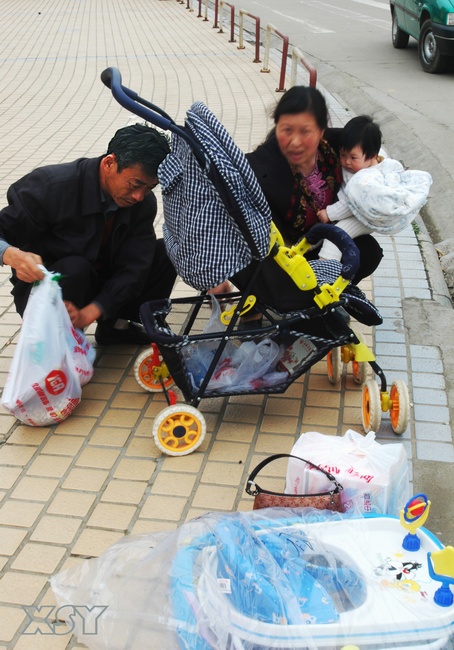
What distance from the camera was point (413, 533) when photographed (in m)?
2.14

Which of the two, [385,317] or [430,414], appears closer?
[430,414]

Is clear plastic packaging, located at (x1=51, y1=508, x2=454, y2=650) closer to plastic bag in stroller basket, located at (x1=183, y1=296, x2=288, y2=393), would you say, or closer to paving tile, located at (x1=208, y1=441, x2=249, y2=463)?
paving tile, located at (x1=208, y1=441, x2=249, y2=463)

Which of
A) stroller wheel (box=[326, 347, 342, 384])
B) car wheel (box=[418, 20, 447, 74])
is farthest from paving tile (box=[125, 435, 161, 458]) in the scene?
car wheel (box=[418, 20, 447, 74])

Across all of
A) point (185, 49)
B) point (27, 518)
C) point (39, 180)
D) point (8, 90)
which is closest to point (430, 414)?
point (27, 518)

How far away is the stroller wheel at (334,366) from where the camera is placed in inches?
132

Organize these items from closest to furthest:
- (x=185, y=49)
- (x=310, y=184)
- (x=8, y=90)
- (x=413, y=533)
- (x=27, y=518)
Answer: (x=413, y=533) < (x=27, y=518) < (x=310, y=184) < (x=8, y=90) < (x=185, y=49)

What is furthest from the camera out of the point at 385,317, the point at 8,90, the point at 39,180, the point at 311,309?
the point at 8,90

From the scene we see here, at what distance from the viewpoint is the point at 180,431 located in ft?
9.79

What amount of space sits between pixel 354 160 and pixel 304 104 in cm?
37

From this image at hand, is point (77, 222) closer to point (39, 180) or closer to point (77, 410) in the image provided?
point (39, 180)

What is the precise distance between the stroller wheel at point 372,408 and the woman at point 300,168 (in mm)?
689

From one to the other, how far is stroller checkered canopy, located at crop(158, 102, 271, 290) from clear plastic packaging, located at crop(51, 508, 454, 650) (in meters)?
0.97

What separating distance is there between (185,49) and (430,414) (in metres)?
10.8

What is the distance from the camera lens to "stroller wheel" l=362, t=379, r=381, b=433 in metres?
2.97
